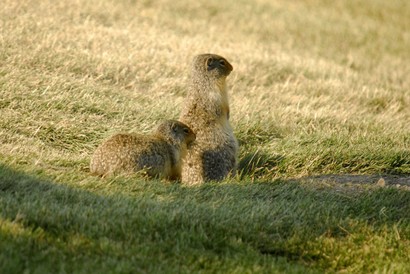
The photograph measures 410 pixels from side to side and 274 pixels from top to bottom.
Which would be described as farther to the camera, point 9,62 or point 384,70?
point 384,70

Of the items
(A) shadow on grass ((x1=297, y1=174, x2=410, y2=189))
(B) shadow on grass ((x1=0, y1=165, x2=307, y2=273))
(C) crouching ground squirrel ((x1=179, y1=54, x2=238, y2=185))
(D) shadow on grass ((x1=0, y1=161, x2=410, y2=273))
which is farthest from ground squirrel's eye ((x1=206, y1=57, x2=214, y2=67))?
(B) shadow on grass ((x1=0, y1=165, x2=307, y2=273))

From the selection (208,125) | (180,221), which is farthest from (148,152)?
(180,221)

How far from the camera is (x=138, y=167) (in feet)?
24.5

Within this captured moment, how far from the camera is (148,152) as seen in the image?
24.7 ft

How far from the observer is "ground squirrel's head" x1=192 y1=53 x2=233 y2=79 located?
8961 mm

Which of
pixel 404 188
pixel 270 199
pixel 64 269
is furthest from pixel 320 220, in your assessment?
pixel 64 269

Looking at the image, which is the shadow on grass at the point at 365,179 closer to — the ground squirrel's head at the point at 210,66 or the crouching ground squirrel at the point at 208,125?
the crouching ground squirrel at the point at 208,125

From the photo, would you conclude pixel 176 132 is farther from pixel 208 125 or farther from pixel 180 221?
pixel 180 221

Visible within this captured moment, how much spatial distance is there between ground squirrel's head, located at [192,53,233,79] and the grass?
98 cm

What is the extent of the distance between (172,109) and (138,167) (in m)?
2.75

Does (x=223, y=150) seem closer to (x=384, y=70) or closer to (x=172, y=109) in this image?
(x=172, y=109)

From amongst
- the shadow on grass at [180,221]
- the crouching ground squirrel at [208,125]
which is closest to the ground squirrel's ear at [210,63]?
the crouching ground squirrel at [208,125]

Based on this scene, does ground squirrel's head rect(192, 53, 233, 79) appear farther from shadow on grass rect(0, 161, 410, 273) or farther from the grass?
shadow on grass rect(0, 161, 410, 273)

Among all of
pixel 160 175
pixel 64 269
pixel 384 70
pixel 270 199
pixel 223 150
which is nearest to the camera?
pixel 64 269
